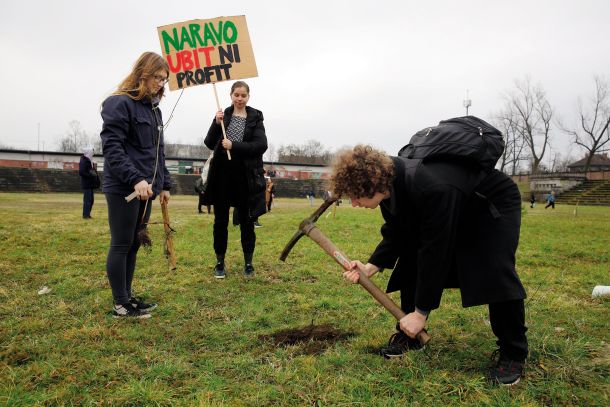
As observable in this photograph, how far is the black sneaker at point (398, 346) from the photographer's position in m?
2.93

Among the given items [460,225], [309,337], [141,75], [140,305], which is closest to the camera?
[460,225]

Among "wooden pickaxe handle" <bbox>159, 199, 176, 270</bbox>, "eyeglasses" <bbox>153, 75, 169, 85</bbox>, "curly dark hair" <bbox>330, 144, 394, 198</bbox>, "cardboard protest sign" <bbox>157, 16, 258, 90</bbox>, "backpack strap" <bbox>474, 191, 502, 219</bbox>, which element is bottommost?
"wooden pickaxe handle" <bbox>159, 199, 176, 270</bbox>

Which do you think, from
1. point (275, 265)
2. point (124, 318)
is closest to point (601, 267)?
point (275, 265)

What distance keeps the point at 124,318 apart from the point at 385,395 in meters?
2.31

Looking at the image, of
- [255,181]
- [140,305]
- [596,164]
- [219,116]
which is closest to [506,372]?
[140,305]

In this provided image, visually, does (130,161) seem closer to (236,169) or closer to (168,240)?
(168,240)

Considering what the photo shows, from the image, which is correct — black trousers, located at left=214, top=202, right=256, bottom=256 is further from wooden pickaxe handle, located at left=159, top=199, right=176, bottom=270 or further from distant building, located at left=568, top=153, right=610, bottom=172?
distant building, located at left=568, top=153, right=610, bottom=172

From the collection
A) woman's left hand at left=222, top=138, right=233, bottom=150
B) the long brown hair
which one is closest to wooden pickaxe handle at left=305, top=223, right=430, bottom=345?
the long brown hair

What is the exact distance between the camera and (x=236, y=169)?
16.9 ft

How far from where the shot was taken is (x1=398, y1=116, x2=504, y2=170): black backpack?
7.62 ft

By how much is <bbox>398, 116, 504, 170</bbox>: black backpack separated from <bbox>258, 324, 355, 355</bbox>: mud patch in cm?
151

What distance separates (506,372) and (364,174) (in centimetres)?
143

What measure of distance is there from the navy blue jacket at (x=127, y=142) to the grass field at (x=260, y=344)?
116 centimetres

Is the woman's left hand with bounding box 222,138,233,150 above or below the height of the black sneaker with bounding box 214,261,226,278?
above
